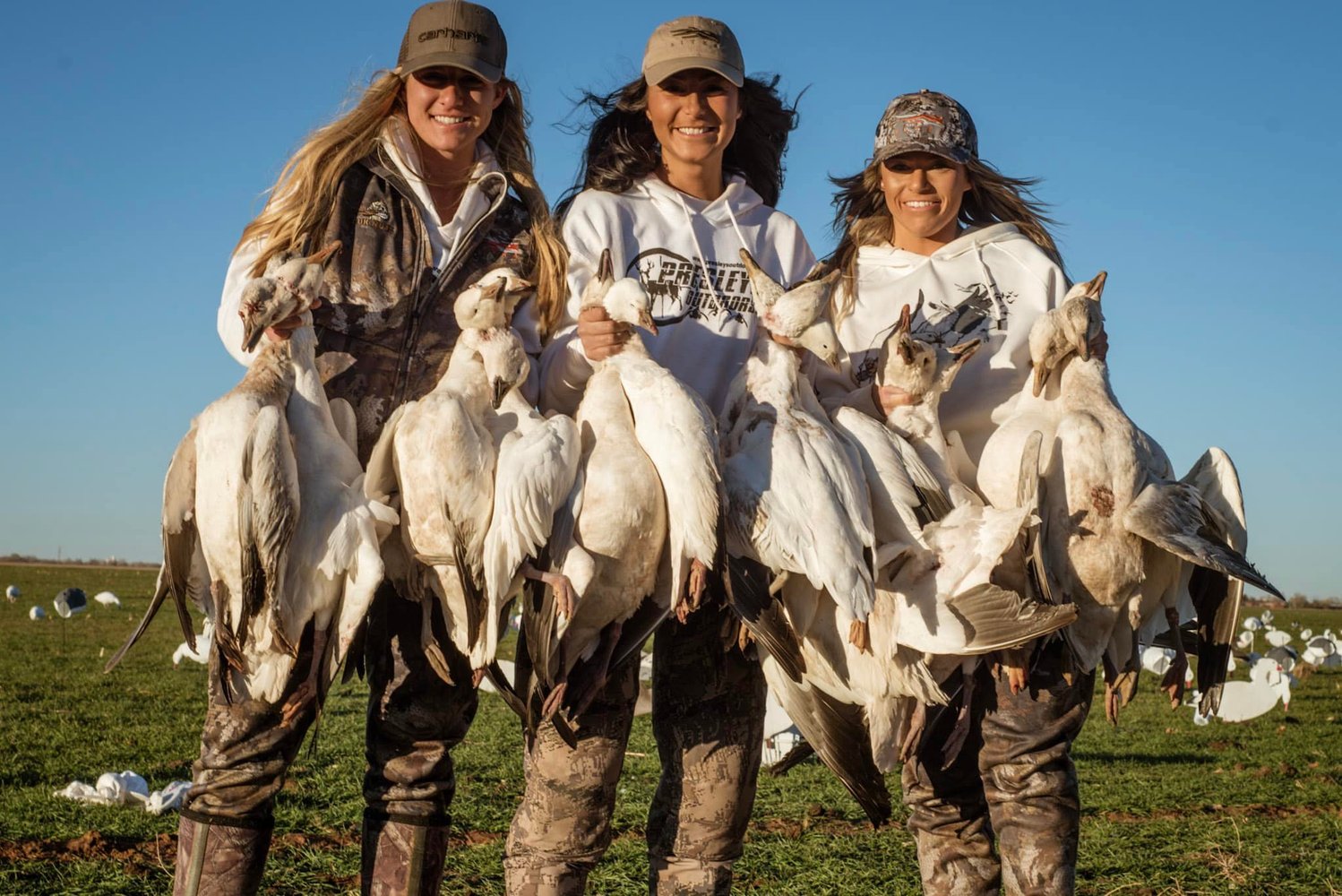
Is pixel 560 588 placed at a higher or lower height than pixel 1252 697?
higher

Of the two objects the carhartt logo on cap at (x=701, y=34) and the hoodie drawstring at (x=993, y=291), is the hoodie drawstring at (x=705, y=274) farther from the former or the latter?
the hoodie drawstring at (x=993, y=291)

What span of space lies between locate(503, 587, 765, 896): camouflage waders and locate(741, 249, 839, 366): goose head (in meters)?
1.04

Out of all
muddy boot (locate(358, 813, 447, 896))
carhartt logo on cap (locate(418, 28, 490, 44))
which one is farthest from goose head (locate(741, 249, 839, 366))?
muddy boot (locate(358, 813, 447, 896))

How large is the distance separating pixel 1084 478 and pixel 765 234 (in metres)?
1.67

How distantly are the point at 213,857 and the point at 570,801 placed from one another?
47.2 inches

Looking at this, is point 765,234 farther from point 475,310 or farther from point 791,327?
point 475,310

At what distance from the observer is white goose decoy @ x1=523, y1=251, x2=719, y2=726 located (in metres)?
3.95

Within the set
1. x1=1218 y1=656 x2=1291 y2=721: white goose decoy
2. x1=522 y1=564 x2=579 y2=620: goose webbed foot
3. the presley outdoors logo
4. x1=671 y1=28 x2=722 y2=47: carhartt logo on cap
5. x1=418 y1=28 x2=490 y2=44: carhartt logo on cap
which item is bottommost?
x1=1218 y1=656 x2=1291 y2=721: white goose decoy

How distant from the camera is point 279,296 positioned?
4.05 m

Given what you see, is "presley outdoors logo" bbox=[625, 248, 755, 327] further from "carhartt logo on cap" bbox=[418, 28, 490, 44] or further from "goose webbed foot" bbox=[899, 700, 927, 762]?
"goose webbed foot" bbox=[899, 700, 927, 762]

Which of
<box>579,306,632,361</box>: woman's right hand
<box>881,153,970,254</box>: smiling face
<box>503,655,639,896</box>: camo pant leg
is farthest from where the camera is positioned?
<box>881,153,970,254</box>: smiling face

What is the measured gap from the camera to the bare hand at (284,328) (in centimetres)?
413

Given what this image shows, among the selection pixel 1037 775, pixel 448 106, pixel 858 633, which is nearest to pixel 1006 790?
pixel 1037 775

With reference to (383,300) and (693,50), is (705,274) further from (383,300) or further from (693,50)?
(383,300)
